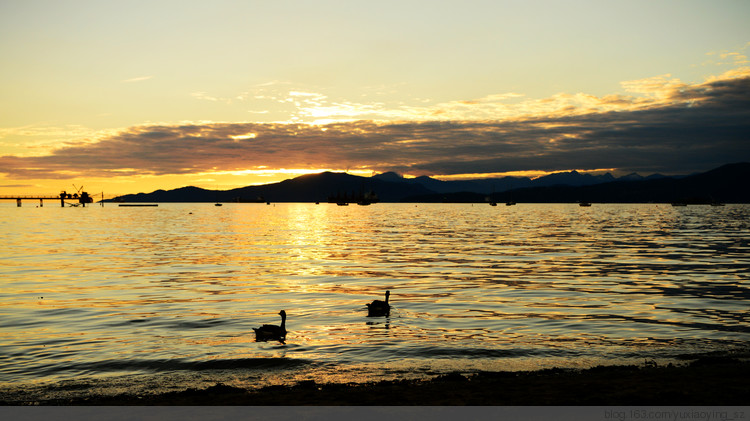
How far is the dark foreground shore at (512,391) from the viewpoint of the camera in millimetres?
13664

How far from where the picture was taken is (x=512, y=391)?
14.7m

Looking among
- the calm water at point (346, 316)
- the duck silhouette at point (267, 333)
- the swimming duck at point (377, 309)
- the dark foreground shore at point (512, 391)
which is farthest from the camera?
the swimming duck at point (377, 309)

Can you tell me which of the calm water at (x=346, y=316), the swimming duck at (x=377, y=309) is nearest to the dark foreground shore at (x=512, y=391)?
the calm water at (x=346, y=316)

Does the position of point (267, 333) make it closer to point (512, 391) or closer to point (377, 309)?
point (377, 309)

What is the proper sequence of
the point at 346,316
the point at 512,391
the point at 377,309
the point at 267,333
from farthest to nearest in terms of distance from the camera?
1. the point at 346,316
2. the point at 377,309
3. the point at 267,333
4. the point at 512,391

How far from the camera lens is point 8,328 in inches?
1013

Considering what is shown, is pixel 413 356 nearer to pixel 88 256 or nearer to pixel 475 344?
pixel 475 344

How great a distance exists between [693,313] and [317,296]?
2052 cm

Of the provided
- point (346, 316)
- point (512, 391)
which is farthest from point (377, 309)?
point (512, 391)

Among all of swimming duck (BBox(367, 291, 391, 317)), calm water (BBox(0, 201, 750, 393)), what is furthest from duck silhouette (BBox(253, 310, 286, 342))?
swimming duck (BBox(367, 291, 391, 317))

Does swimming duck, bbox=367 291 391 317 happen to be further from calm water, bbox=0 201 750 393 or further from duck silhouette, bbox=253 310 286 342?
duck silhouette, bbox=253 310 286 342

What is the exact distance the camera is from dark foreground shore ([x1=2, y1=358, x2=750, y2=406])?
13664mm

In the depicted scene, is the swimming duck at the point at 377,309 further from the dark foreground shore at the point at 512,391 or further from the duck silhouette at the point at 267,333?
the dark foreground shore at the point at 512,391
